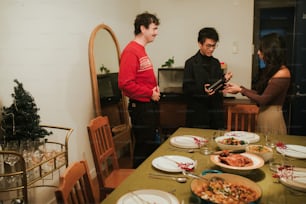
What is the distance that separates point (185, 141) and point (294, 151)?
0.64 m

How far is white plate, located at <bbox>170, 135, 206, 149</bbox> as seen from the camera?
1.76 meters

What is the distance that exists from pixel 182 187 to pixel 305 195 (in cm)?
50

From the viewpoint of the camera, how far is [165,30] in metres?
3.88

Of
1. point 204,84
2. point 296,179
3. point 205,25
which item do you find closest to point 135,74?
point 204,84

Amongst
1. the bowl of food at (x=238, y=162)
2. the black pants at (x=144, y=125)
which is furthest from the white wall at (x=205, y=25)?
Result: the bowl of food at (x=238, y=162)

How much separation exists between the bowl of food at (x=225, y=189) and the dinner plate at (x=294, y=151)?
1.86 feet

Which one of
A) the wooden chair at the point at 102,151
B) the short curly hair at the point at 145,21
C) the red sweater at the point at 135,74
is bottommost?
the wooden chair at the point at 102,151

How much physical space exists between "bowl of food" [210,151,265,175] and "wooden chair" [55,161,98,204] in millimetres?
598

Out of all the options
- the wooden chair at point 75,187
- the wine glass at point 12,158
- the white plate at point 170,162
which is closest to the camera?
the wooden chair at point 75,187

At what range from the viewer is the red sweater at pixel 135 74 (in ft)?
7.39

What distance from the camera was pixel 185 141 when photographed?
1862 millimetres

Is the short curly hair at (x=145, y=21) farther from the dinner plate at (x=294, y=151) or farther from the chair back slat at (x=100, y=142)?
the dinner plate at (x=294, y=151)

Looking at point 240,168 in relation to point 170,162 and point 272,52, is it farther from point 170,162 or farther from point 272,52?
point 272,52

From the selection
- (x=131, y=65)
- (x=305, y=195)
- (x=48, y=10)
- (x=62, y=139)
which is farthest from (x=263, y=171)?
(x=48, y=10)
